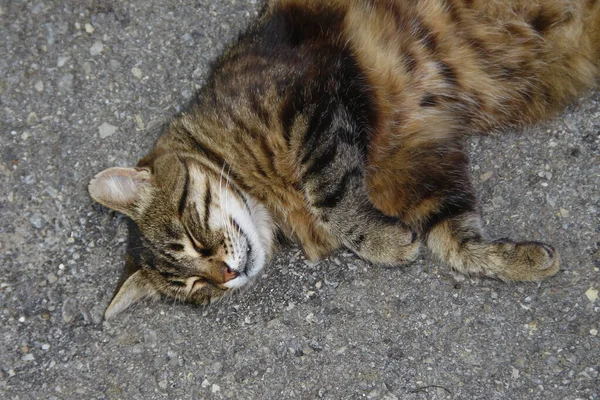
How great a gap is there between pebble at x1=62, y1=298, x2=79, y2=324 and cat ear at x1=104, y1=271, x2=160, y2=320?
0.20 meters

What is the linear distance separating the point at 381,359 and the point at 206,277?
2.82 ft

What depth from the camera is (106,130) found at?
11.1ft

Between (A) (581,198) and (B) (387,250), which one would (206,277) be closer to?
(B) (387,250)

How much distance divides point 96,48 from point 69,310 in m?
1.40

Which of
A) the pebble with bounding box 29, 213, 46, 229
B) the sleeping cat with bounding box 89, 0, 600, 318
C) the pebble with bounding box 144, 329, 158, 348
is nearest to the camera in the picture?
the sleeping cat with bounding box 89, 0, 600, 318

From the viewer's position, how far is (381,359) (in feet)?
9.29

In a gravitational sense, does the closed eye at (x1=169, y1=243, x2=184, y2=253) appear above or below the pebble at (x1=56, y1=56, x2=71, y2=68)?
below

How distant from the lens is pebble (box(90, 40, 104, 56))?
3467 millimetres

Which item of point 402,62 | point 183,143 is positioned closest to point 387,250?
point 402,62

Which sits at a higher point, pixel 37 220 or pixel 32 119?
pixel 32 119

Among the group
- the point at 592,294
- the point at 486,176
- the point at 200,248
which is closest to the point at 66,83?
the point at 200,248

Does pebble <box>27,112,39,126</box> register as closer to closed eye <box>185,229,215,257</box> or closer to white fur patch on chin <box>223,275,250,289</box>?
closed eye <box>185,229,215,257</box>

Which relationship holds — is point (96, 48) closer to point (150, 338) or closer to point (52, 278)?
point (52, 278)

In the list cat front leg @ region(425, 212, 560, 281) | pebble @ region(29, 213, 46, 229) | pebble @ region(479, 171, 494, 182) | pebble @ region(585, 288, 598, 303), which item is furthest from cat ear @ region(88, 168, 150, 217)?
pebble @ region(585, 288, 598, 303)
